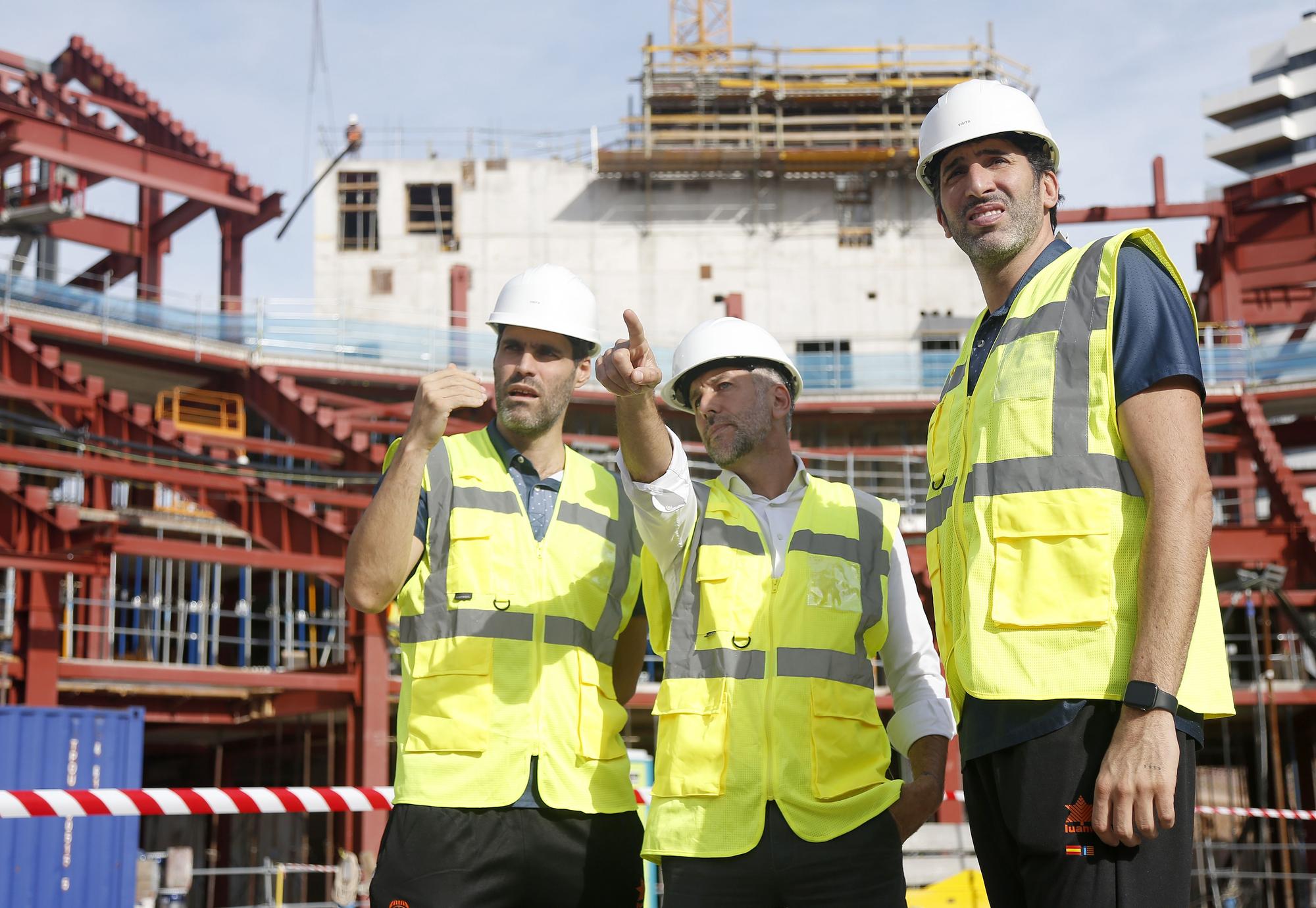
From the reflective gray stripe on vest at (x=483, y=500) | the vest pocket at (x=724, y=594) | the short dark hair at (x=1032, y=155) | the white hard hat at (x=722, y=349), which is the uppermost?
the short dark hair at (x=1032, y=155)

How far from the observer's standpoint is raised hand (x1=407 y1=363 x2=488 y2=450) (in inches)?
157

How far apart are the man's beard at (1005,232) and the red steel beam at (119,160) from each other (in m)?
31.9

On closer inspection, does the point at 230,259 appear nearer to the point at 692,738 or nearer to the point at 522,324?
the point at 522,324

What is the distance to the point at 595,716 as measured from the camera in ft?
13.9

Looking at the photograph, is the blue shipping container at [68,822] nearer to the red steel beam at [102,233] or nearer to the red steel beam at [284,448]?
the red steel beam at [284,448]

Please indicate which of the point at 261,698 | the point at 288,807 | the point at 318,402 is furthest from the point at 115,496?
the point at 288,807

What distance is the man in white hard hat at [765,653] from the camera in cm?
376

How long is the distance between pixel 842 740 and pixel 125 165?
32815 millimetres

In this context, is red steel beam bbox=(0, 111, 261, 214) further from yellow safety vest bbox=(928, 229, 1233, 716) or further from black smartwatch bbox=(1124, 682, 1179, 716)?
black smartwatch bbox=(1124, 682, 1179, 716)

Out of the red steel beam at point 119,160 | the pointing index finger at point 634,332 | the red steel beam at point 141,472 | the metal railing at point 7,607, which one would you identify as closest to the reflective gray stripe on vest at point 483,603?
the pointing index finger at point 634,332

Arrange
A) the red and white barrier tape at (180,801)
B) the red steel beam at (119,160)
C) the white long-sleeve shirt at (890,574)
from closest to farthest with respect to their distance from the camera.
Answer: the white long-sleeve shirt at (890,574) < the red and white barrier tape at (180,801) < the red steel beam at (119,160)

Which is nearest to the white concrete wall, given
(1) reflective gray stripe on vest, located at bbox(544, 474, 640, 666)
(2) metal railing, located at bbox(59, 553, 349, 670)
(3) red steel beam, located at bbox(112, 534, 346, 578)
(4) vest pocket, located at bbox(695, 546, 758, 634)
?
(2) metal railing, located at bbox(59, 553, 349, 670)

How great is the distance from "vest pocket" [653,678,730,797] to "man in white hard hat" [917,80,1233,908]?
0.86 metres

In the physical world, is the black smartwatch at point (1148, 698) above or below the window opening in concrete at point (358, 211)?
below
